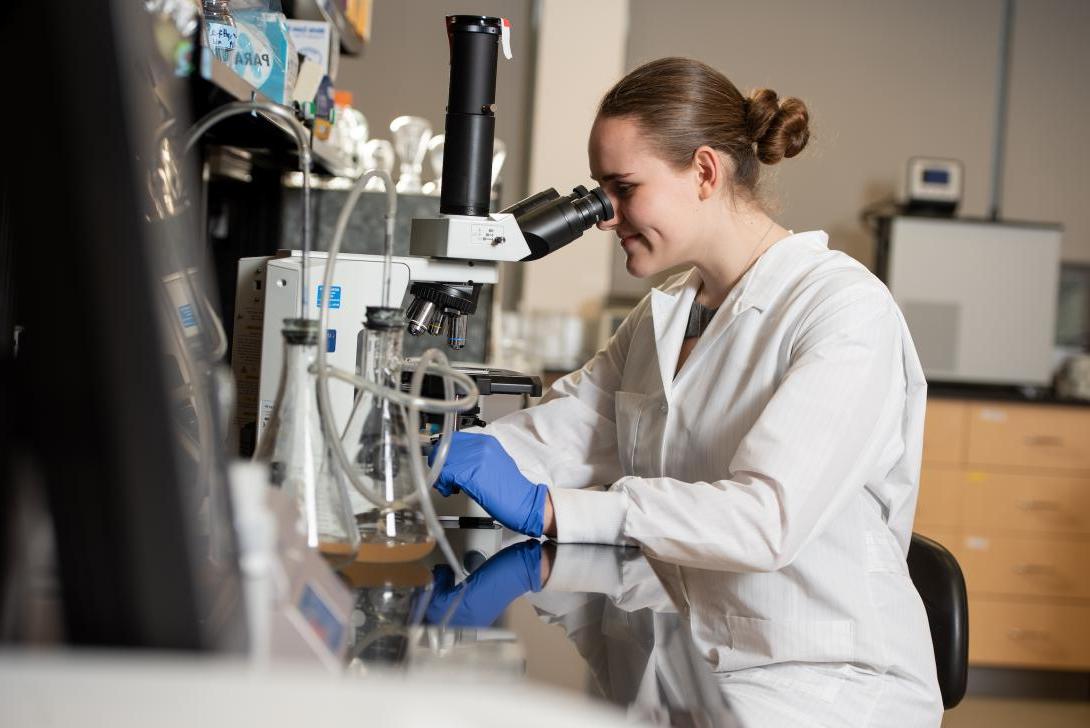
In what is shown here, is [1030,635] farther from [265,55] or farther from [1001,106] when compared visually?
[265,55]

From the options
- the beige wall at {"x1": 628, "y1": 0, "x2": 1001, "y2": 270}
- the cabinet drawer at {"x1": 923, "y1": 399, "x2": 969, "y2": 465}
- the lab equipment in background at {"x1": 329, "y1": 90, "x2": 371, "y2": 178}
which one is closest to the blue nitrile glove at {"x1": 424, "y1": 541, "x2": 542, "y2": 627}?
the lab equipment in background at {"x1": 329, "y1": 90, "x2": 371, "y2": 178}

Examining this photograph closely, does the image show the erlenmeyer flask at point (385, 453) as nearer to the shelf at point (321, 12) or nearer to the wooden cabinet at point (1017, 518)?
the shelf at point (321, 12)

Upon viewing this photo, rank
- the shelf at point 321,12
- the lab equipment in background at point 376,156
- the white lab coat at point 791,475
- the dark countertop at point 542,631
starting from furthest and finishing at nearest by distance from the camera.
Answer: the lab equipment in background at point 376,156
the shelf at point 321,12
the white lab coat at point 791,475
the dark countertop at point 542,631

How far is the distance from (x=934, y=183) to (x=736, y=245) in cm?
251

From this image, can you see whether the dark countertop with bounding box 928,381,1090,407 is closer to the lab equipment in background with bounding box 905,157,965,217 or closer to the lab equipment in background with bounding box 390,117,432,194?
the lab equipment in background with bounding box 905,157,965,217

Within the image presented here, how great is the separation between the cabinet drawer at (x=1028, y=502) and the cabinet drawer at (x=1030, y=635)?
10.2 inches

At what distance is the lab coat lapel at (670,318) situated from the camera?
Answer: 1.56m

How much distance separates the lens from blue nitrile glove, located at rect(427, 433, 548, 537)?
128 centimetres

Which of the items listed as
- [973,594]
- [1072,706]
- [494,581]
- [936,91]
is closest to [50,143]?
[494,581]

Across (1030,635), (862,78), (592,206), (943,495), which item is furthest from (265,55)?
(862,78)

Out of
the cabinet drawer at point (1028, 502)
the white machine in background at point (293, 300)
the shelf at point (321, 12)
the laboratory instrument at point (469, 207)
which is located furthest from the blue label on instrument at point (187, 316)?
the cabinet drawer at point (1028, 502)

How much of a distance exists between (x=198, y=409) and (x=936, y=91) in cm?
423

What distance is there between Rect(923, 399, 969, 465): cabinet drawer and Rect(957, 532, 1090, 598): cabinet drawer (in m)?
0.27

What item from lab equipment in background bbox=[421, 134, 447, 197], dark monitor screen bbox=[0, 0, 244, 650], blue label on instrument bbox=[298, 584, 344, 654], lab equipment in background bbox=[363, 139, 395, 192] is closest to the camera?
dark monitor screen bbox=[0, 0, 244, 650]
